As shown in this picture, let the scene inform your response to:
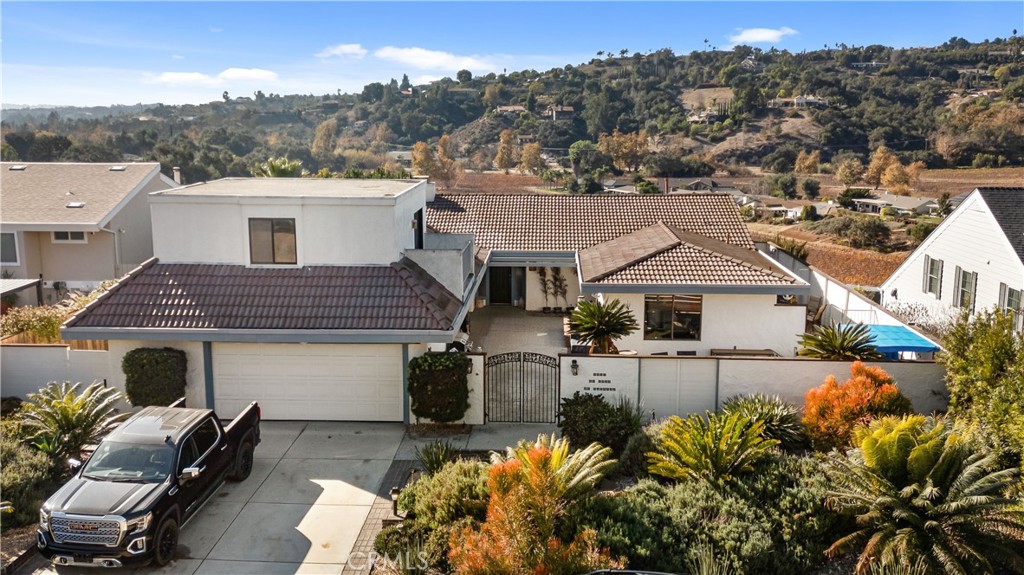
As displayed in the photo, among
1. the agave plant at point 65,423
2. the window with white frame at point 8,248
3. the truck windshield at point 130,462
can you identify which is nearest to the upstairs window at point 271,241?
the agave plant at point 65,423

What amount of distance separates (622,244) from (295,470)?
1389 centimetres

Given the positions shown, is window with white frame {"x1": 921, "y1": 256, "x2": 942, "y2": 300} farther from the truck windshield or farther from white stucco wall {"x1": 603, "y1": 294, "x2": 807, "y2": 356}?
the truck windshield

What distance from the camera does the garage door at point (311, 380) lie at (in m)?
16.1

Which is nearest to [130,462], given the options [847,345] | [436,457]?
[436,457]

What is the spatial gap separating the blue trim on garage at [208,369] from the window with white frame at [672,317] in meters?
10.7

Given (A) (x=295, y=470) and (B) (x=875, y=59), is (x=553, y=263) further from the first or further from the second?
(B) (x=875, y=59)

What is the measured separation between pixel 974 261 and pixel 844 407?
464 inches

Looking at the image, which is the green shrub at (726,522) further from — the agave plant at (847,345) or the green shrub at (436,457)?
the agave plant at (847,345)

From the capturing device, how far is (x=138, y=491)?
34.1 ft

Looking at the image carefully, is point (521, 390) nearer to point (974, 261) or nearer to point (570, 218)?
point (570, 218)

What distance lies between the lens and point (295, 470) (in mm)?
13914

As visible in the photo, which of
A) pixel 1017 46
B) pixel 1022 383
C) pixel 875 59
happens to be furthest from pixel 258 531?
pixel 875 59

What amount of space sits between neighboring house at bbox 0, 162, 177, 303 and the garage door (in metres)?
10.8

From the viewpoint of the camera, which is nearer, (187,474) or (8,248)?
(187,474)
